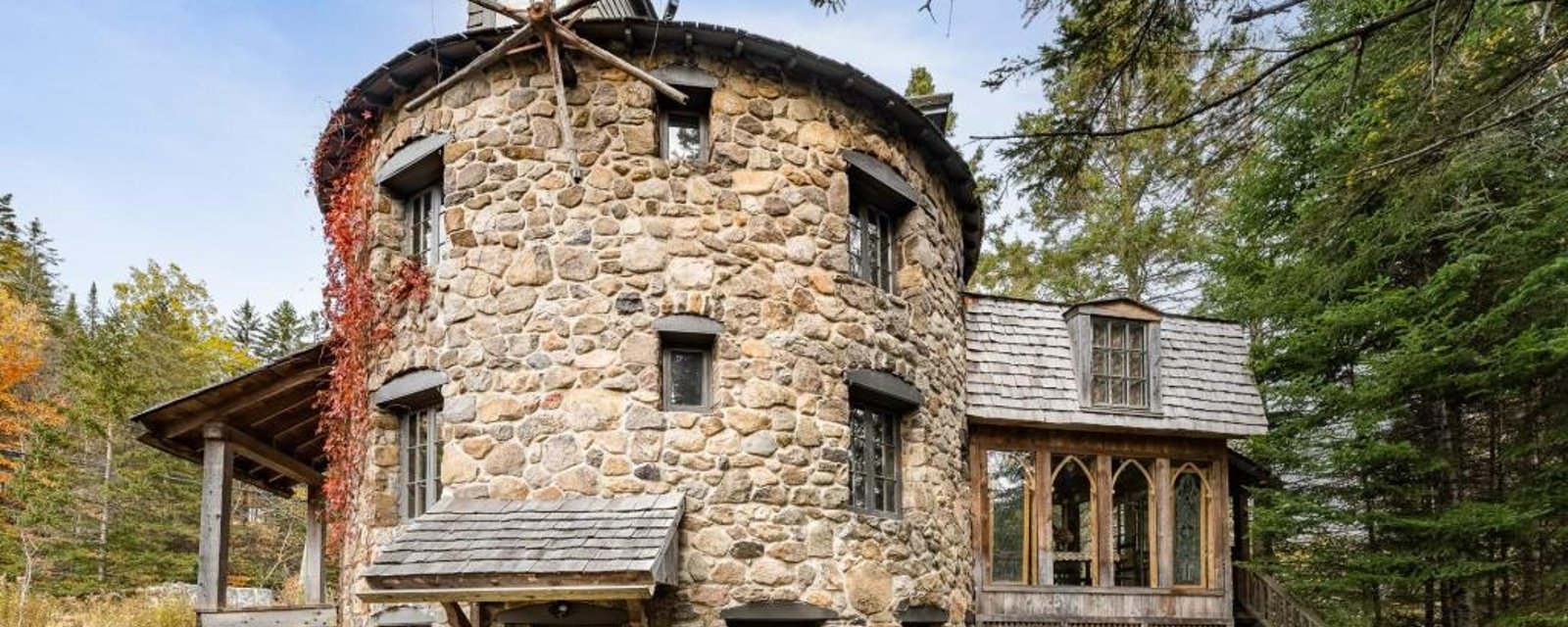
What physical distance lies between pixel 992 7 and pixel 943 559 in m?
6.35

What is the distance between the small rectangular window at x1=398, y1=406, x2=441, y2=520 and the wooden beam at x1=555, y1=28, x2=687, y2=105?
3.25 m

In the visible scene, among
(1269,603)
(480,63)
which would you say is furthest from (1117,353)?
(480,63)

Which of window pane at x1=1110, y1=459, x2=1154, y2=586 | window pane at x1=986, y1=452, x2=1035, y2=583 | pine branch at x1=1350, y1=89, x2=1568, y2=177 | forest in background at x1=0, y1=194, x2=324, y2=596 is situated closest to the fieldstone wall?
window pane at x1=986, y1=452, x2=1035, y2=583

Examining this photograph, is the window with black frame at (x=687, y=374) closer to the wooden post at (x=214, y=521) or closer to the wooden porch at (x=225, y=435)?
the wooden porch at (x=225, y=435)

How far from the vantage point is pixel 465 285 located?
8.15 m

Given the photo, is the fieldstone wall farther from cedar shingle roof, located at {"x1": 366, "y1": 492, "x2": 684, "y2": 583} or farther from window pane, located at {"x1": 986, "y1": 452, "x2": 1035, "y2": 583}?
window pane, located at {"x1": 986, "y1": 452, "x2": 1035, "y2": 583}

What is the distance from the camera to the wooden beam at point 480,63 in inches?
309

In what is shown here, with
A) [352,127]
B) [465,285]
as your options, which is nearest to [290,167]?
[352,127]

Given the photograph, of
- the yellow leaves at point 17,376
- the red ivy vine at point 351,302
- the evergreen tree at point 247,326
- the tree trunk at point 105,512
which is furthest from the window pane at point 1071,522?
the evergreen tree at point 247,326

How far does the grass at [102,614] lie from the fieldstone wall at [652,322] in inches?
316

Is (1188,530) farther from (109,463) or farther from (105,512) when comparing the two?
(109,463)

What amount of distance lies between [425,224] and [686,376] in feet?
9.52

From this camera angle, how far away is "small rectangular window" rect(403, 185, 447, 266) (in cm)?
874

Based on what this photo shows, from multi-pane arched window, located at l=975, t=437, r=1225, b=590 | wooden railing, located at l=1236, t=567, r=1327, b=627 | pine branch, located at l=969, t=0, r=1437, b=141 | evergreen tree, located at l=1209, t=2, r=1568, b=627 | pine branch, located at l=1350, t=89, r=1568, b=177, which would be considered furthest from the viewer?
wooden railing, located at l=1236, t=567, r=1327, b=627
